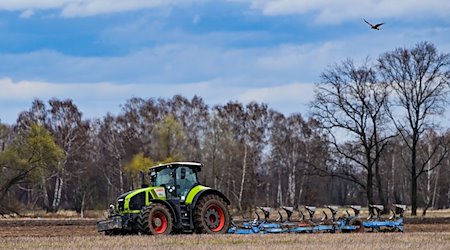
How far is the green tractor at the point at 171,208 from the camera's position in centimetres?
2672

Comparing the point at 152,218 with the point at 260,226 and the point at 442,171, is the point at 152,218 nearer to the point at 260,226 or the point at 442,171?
the point at 260,226

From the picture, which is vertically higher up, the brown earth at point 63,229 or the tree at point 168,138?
the tree at point 168,138

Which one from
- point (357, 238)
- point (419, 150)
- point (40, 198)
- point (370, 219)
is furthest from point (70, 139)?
point (357, 238)

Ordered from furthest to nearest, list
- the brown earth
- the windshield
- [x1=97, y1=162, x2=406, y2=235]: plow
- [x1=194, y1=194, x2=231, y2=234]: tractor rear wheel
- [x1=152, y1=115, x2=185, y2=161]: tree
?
1. [x1=152, y1=115, x2=185, y2=161]: tree
2. the brown earth
3. the windshield
4. [x1=194, y1=194, x2=231, y2=234]: tractor rear wheel
5. [x1=97, y1=162, x2=406, y2=235]: plow

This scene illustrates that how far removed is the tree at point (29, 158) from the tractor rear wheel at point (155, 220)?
119 feet

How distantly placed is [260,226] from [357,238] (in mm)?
4846

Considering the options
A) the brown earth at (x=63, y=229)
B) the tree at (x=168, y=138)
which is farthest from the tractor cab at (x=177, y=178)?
the tree at (x=168, y=138)

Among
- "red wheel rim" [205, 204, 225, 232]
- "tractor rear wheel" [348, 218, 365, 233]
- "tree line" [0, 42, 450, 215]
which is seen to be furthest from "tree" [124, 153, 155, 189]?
"tractor rear wheel" [348, 218, 365, 233]

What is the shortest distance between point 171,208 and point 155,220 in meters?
0.75

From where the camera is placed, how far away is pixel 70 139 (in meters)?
81.0

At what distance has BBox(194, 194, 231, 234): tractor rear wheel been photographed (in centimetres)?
2730

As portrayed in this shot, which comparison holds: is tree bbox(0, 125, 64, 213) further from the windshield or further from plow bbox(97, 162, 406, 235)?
the windshield

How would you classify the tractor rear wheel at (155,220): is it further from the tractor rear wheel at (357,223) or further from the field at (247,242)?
the tractor rear wheel at (357,223)

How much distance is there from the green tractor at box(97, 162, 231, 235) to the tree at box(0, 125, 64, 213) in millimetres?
34818
